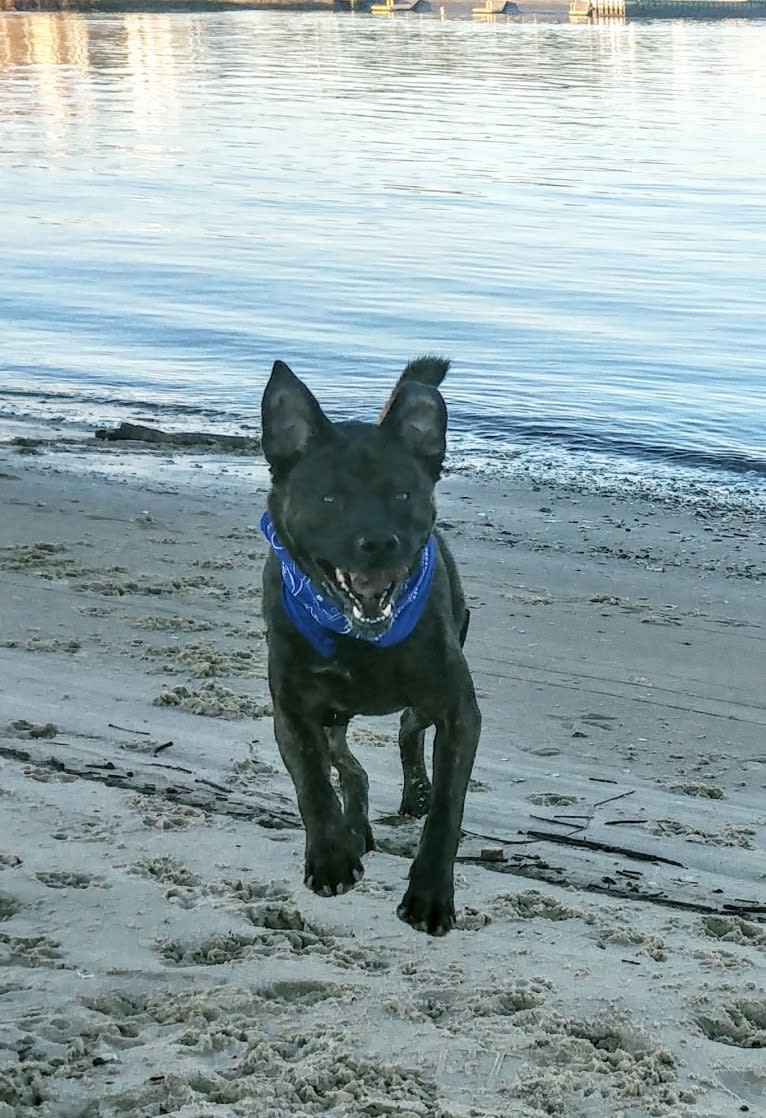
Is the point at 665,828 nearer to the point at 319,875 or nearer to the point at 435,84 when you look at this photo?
the point at 319,875

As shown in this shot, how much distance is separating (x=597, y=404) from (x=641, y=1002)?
38.8 ft

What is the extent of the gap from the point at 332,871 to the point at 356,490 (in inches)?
38.6

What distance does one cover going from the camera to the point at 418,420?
439cm

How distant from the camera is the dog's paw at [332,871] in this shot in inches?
167

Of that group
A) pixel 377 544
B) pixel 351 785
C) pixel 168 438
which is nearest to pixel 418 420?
pixel 377 544

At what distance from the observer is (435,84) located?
71250mm

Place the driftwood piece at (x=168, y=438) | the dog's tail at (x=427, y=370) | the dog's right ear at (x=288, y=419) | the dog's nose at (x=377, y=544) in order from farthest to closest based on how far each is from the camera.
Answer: the driftwood piece at (x=168, y=438) → the dog's tail at (x=427, y=370) → the dog's right ear at (x=288, y=419) → the dog's nose at (x=377, y=544)

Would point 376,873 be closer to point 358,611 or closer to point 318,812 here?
point 318,812

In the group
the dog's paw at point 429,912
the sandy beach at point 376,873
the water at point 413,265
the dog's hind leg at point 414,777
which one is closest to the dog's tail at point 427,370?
the dog's hind leg at point 414,777

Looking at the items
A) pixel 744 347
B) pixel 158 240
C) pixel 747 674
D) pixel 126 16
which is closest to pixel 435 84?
pixel 158 240

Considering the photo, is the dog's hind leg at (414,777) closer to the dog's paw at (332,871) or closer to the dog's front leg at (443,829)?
the dog's front leg at (443,829)

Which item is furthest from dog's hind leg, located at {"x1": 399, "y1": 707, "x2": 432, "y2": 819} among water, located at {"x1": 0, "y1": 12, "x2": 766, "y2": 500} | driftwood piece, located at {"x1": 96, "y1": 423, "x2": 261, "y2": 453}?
driftwood piece, located at {"x1": 96, "y1": 423, "x2": 261, "y2": 453}

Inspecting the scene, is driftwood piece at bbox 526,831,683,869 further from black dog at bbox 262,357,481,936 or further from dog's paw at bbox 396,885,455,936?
dog's paw at bbox 396,885,455,936

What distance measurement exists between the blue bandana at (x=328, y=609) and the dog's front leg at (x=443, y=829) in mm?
325
